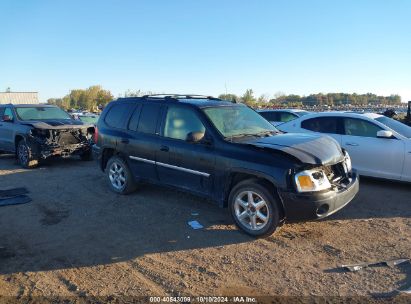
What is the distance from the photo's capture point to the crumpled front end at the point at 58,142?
987 centimetres

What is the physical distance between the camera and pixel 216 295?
3.48 m

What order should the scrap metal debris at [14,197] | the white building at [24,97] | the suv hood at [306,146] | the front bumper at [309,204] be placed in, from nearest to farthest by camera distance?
the front bumper at [309,204] → the suv hood at [306,146] → the scrap metal debris at [14,197] → the white building at [24,97]

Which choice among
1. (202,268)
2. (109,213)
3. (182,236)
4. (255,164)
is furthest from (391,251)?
(109,213)

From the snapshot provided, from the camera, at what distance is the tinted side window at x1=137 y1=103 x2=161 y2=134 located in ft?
20.3

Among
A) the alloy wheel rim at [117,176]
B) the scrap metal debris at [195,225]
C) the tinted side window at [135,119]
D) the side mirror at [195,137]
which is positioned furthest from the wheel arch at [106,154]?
the scrap metal debris at [195,225]

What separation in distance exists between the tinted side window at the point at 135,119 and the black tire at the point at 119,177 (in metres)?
0.67

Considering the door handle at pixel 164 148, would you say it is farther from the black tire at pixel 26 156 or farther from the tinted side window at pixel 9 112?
the tinted side window at pixel 9 112

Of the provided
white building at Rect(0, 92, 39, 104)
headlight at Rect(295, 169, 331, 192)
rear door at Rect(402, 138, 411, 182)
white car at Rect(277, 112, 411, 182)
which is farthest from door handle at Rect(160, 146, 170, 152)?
white building at Rect(0, 92, 39, 104)

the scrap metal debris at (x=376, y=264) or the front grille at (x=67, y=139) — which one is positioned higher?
the front grille at (x=67, y=139)

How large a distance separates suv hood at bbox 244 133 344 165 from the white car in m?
2.19

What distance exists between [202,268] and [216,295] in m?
0.57

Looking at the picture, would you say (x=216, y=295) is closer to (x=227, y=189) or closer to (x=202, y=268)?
(x=202, y=268)

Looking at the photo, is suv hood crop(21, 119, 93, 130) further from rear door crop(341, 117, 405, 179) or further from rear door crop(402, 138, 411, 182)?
rear door crop(402, 138, 411, 182)

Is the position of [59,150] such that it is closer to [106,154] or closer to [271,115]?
[106,154]
